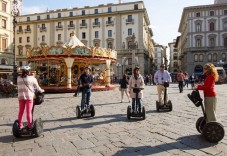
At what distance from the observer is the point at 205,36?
50250 mm

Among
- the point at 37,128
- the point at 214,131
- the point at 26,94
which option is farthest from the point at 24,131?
the point at 214,131

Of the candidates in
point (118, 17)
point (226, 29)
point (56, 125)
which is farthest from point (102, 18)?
point (56, 125)

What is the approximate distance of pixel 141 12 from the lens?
1874 inches

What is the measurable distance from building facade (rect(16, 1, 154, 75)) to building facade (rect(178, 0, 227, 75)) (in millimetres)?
8357

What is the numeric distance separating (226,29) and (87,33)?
2497 centimetres

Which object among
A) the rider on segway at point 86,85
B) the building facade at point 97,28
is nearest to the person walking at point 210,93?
the rider on segway at point 86,85

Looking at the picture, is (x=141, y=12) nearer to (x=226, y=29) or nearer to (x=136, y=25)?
(x=136, y=25)

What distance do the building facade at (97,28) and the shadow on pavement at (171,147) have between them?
40011mm

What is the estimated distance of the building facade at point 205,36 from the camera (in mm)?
49375

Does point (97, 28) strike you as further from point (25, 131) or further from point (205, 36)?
point (25, 131)

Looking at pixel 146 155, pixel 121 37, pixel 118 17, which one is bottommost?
pixel 146 155

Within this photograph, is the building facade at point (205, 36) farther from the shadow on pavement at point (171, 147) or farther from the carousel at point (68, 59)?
the shadow on pavement at point (171, 147)

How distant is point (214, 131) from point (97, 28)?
1853 inches

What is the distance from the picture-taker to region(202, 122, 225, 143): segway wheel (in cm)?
543
